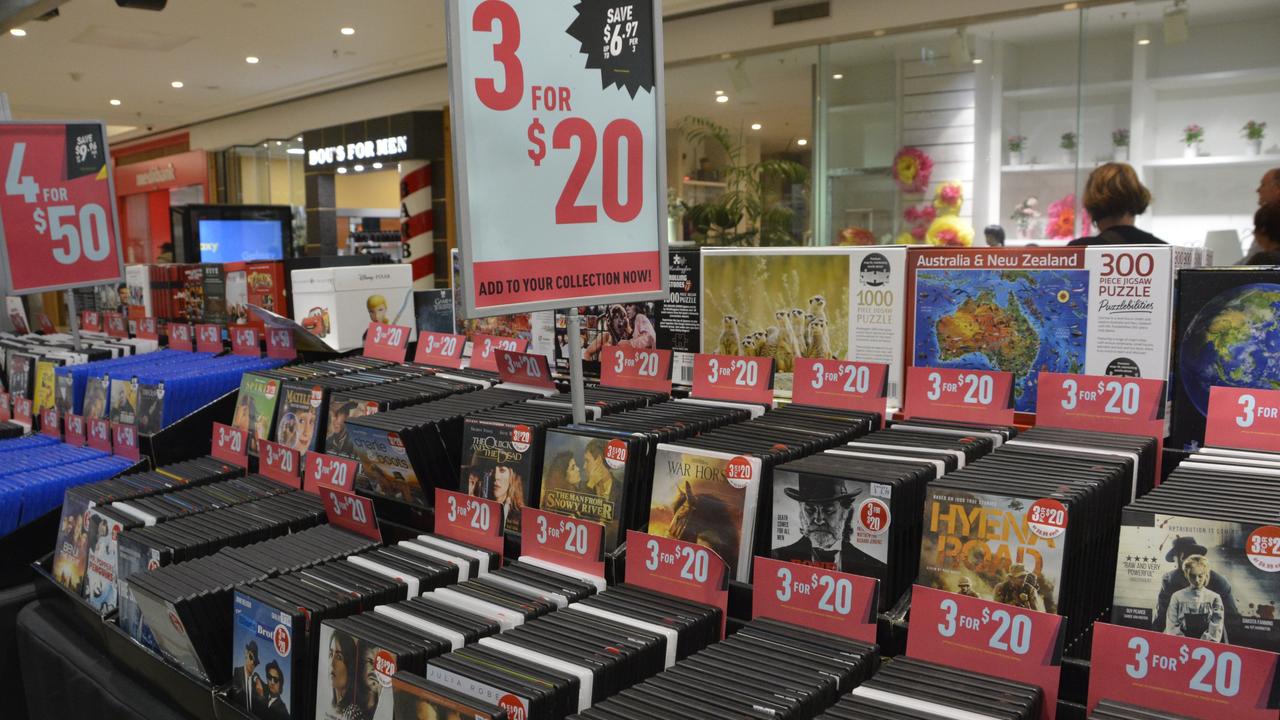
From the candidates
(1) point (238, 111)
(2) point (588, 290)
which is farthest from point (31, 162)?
(1) point (238, 111)

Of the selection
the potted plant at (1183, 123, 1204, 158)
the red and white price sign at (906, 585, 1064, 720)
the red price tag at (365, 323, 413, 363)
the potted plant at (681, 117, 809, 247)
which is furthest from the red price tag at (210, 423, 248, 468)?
the potted plant at (1183, 123, 1204, 158)

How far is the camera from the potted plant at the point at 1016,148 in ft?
20.2

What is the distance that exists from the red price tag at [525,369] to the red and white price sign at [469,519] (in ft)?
1.40

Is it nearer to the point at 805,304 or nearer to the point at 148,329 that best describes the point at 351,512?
the point at 805,304

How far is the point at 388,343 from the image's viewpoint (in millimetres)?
2482

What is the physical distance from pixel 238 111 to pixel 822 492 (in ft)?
45.4

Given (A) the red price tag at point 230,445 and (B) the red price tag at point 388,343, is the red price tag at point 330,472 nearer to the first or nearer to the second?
(A) the red price tag at point 230,445

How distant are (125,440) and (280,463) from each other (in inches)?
27.3

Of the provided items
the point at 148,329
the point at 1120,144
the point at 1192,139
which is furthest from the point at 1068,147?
the point at 148,329

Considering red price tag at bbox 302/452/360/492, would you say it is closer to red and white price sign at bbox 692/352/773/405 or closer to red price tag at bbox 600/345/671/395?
red price tag at bbox 600/345/671/395

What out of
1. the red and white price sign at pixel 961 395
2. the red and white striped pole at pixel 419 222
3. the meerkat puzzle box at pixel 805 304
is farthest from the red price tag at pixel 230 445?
the red and white striped pole at pixel 419 222

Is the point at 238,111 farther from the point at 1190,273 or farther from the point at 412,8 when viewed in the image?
the point at 1190,273

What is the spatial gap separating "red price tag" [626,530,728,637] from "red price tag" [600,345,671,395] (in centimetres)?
61

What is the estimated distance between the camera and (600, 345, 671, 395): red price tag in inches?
74.7
